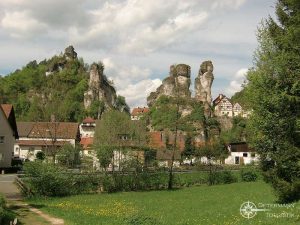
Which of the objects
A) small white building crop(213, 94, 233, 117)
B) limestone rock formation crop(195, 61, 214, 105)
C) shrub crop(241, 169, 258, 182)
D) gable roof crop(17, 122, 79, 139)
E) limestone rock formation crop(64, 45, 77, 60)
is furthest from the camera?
small white building crop(213, 94, 233, 117)

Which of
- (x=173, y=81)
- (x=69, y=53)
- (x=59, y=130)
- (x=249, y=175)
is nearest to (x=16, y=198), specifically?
(x=249, y=175)

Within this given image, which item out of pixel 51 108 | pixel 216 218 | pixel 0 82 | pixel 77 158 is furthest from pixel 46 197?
pixel 0 82

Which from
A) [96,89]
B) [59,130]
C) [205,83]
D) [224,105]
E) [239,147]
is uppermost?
[96,89]

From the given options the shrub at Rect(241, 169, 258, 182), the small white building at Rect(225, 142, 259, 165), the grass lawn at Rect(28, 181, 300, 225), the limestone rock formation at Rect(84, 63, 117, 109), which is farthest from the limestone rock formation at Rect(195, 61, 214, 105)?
the grass lawn at Rect(28, 181, 300, 225)

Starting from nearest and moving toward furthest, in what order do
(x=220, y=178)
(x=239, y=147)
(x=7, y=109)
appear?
(x=220, y=178), (x=7, y=109), (x=239, y=147)

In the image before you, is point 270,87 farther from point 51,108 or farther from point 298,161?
point 51,108

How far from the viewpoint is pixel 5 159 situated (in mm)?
63094

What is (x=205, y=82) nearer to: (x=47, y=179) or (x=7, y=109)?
(x=7, y=109)

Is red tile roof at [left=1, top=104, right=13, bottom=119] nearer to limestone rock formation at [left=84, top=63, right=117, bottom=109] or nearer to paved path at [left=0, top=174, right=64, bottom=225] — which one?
paved path at [left=0, top=174, right=64, bottom=225]

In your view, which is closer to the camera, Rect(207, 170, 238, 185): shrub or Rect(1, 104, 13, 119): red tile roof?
Rect(207, 170, 238, 185): shrub

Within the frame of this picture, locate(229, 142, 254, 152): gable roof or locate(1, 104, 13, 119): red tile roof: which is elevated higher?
locate(1, 104, 13, 119): red tile roof

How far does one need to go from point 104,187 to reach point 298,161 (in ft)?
73.0

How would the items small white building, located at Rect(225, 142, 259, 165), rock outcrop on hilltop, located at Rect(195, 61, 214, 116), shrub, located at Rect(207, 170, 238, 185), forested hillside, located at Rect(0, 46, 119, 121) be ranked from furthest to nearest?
forested hillside, located at Rect(0, 46, 119, 121) < rock outcrop on hilltop, located at Rect(195, 61, 214, 116) < small white building, located at Rect(225, 142, 259, 165) < shrub, located at Rect(207, 170, 238, 185)

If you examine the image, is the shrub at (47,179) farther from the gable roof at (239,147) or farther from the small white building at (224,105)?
the small white building at (224,105)
